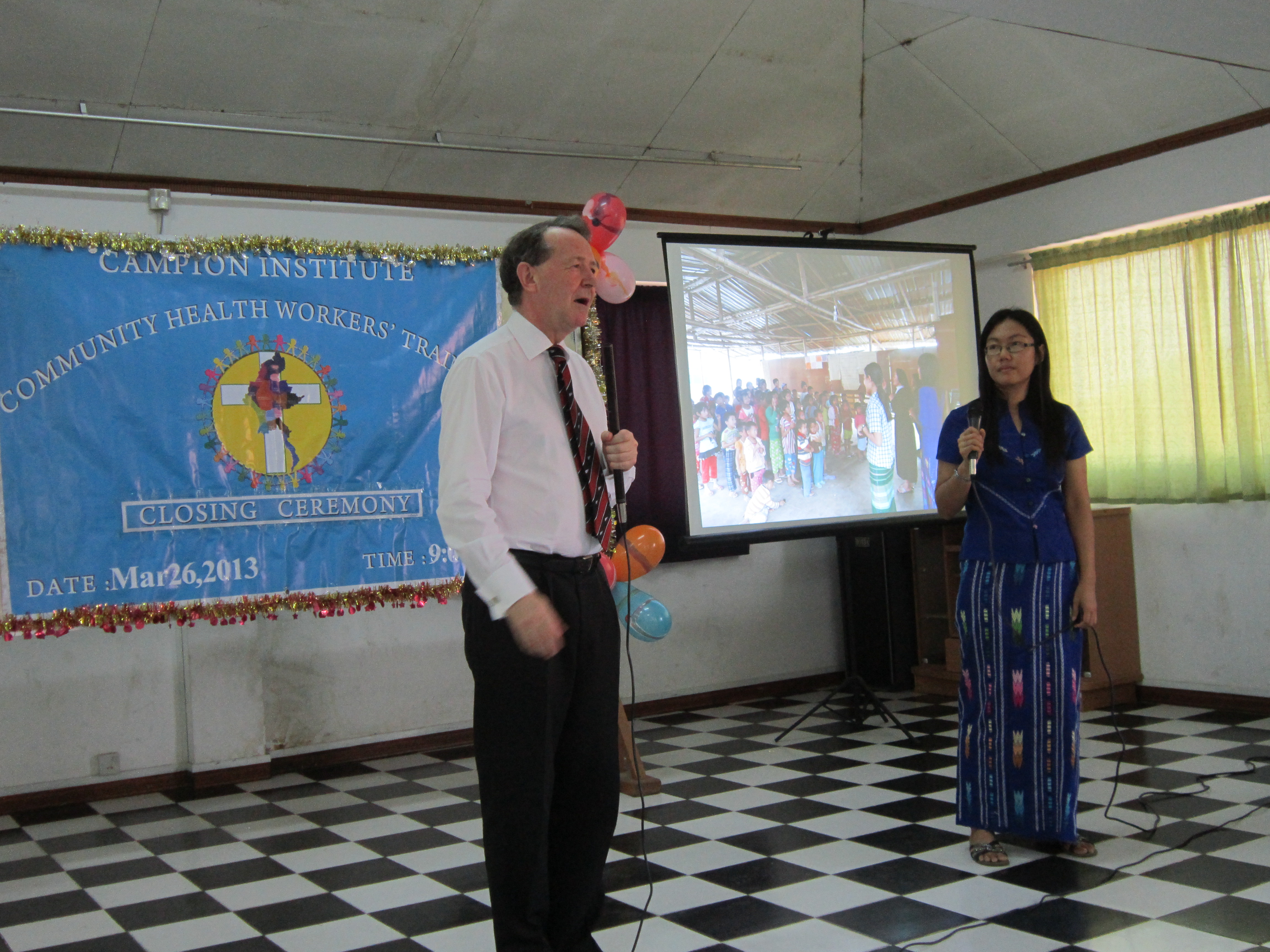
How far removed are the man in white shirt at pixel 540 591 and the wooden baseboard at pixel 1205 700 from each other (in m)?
3.99

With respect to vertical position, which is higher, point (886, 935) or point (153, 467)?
point (153, 467)

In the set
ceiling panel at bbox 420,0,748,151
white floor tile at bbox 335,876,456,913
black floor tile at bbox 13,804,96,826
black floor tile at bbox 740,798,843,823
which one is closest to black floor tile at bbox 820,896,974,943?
black floor tile at bbox 740,798,843,823

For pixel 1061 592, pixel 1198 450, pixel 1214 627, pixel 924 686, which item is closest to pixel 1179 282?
pixel 1198 450

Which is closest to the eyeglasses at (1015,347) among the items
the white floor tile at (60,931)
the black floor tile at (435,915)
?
the black floor tile at (435,915)

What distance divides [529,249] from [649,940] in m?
1.64

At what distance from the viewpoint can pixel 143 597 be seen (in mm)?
4219

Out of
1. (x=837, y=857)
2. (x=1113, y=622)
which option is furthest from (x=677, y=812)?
(x=1113, y=622)

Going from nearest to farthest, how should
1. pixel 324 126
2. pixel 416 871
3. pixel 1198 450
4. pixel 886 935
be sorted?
pixel 886 935
pixel 416 871
pixel 324 126
pixel 1198 450

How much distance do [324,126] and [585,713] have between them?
11.1 ft

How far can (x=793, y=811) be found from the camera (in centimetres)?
381

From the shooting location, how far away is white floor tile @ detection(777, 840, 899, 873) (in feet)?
10.4

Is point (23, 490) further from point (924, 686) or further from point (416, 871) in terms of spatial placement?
point (924, 686)

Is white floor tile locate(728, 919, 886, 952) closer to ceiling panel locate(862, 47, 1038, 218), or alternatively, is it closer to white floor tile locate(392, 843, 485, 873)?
white floor tile locate(392, 843, 485, 873)

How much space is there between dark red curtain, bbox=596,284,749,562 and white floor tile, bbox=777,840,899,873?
2533 millimetres
